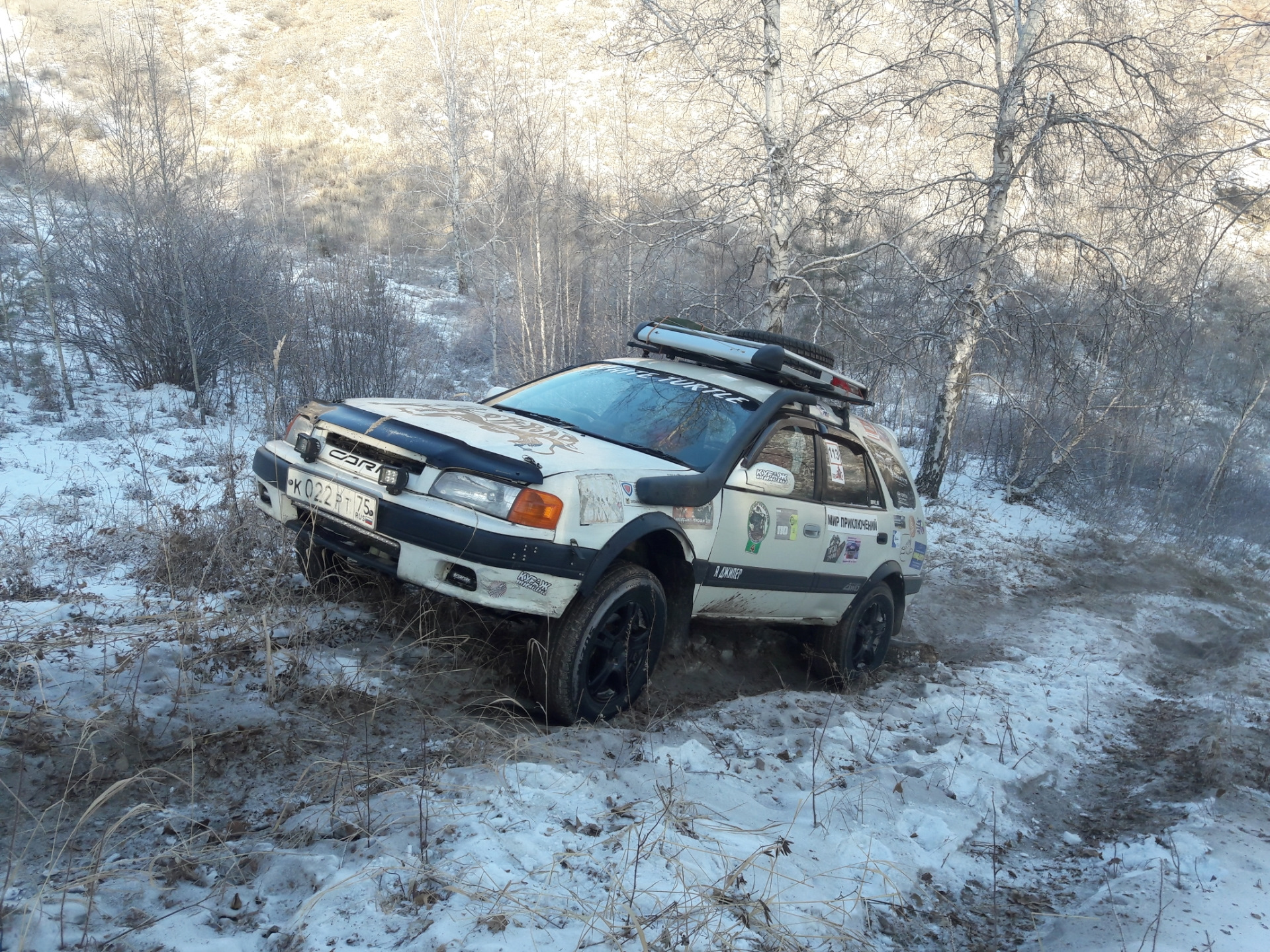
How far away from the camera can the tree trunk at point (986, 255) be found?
34.3 ft

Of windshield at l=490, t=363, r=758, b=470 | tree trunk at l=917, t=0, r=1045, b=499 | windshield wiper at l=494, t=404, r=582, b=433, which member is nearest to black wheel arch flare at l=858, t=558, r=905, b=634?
windshield at l=490, t=363, r=758, b=470

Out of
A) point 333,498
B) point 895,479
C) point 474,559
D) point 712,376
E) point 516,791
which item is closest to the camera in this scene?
point 516,791

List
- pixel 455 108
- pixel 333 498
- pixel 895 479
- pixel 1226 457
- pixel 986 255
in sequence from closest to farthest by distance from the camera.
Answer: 1. pixel 333 498
2. pixel 895 479
3. pixel 986 255
4. pixel 1226 457
5. pixel 455 108

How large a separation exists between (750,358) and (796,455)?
2.10 ft

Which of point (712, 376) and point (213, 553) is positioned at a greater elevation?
point (712, 376)

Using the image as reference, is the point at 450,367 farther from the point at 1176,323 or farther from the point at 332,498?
the point at 332,498

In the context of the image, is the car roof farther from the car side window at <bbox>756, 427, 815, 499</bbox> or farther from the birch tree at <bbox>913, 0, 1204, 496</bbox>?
the birch tree at <bbox>913, 0, 1204, 496</bbox>

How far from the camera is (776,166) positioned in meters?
9.67

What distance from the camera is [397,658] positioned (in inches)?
151

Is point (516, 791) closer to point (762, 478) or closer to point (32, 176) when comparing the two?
point (762, 478)

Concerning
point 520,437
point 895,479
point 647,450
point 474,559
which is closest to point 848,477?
point 895,479

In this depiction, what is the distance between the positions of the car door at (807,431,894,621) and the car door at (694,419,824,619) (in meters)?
0.13

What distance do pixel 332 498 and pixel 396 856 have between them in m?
1.72

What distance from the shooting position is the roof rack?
4520 mm
